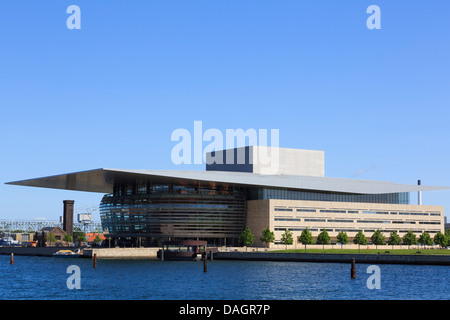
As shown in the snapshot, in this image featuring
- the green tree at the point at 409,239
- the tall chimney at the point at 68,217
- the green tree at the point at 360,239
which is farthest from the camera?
the tall chimney at the point at 68,217

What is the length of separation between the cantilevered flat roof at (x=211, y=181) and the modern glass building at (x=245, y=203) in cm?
17

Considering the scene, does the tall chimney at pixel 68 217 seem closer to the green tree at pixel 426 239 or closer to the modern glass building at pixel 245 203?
the modern glass building at pixel 245 203

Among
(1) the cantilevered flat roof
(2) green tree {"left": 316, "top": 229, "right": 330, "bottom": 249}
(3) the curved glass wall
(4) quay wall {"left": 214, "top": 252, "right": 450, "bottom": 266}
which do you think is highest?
(1) the cantilevered flat roof

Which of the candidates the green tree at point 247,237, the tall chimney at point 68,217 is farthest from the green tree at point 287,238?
the tall chimney at point 68,217

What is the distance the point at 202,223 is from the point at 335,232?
76.8 feet

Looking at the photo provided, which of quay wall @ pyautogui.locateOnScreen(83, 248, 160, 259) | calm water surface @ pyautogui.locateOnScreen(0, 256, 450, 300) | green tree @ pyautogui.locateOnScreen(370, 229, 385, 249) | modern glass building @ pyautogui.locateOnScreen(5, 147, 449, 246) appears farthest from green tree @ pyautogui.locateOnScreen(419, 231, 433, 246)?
calm water surface @ pyautogui.locateOnScreen(0, 256, 450, 300)

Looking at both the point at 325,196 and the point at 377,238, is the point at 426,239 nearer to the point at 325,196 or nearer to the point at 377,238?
the point at 377,238

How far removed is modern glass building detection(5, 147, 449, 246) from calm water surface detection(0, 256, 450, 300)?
143ft

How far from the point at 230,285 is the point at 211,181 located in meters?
54.3

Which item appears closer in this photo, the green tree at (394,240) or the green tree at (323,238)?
the green tree at (323,238)

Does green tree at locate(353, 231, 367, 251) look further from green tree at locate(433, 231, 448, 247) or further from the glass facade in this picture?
green tree at locate(433, 231, 448, 247)

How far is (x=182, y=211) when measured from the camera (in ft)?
357

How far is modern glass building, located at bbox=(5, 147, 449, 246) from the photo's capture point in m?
108

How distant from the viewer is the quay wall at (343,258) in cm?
7019
